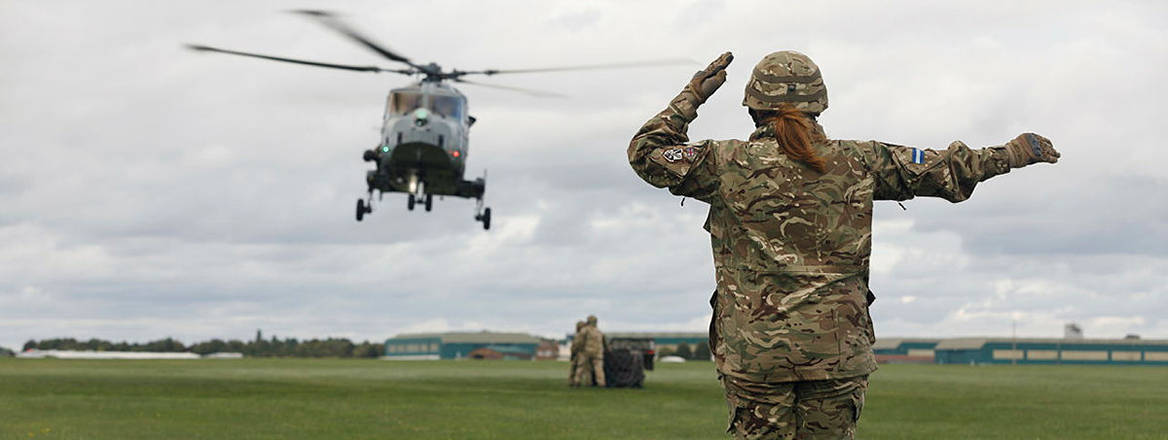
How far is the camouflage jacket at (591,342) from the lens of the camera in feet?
89.4

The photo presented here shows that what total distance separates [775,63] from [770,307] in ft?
2.79

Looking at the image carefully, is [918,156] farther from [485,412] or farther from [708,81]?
[485,412]

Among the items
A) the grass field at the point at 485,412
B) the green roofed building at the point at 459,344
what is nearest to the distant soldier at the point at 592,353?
the grass field at the point at 485,412

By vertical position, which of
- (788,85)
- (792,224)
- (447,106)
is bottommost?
(792,224)

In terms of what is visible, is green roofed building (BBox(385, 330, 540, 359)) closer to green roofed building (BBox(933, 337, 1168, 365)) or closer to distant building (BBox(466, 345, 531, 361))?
distant building (BBox(466, 345, 531, 361))

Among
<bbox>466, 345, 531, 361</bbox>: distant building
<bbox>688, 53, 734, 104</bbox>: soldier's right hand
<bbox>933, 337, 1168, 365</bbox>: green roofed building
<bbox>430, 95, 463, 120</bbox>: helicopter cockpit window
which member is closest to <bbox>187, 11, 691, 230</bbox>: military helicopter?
<bbox>430, 95, 463, 120</bbox>: helicopter cockpit window

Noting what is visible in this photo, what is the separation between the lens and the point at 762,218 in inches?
180

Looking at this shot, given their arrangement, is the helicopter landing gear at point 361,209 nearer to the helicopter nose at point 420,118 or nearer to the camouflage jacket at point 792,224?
the helicopter nose at point 420,118

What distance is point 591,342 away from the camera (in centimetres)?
2723

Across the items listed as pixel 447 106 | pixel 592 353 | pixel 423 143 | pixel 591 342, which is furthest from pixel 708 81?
pixel 447 106

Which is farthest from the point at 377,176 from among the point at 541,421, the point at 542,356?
the point at 542,356

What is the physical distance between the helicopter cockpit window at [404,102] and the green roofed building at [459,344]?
365 ft

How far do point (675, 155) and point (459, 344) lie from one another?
14288 cm

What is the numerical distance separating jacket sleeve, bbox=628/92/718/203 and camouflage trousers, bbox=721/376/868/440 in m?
0.69
